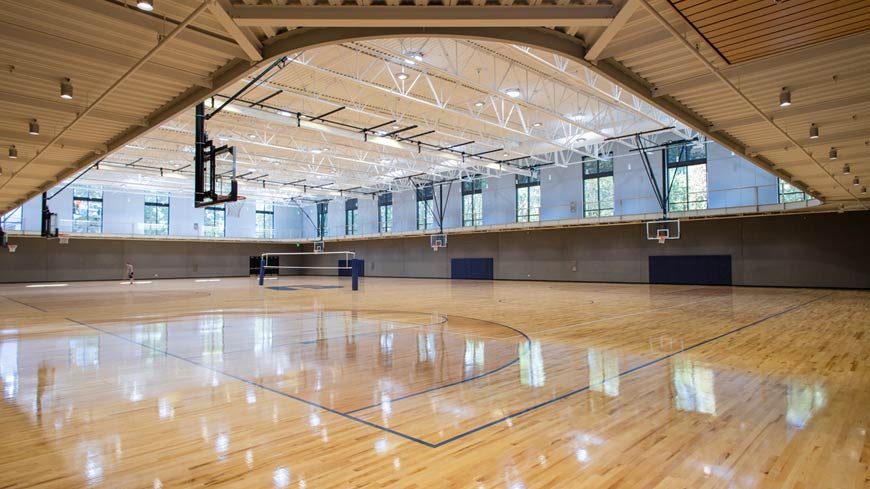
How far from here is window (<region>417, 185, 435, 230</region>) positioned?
3262 centimetres

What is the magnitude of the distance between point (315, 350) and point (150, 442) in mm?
3663

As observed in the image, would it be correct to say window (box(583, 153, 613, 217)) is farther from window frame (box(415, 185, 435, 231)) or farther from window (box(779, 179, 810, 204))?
window frame (box(415, 185, 435, 231))

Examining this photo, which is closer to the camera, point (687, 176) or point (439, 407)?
point (439, 407)

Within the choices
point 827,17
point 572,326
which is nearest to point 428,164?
point 572,326

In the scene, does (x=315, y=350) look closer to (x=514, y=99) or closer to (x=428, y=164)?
(x=514, y=99)

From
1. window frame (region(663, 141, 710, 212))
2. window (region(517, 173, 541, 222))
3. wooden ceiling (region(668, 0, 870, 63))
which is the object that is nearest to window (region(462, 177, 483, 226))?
window (region(517, 173, 541, 222))

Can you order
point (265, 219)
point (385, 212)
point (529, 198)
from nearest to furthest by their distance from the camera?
1. point (529, 198)
2. point (385, 212)
3. point (265, 219)

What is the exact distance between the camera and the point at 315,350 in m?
7.23

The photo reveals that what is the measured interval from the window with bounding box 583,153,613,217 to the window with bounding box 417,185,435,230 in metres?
10.9

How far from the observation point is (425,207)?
3259 cm

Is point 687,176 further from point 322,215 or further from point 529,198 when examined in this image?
point 322,215

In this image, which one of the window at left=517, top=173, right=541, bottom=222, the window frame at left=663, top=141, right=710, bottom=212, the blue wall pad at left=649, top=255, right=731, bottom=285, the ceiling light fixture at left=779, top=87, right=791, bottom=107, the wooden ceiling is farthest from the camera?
the window at left=517, top=173, right=541, bottom=222

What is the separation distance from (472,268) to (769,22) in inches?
1029

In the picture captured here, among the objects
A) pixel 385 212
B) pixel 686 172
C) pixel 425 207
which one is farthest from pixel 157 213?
pixel 686 172
